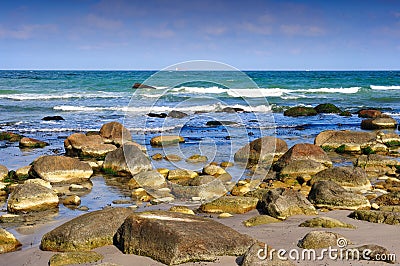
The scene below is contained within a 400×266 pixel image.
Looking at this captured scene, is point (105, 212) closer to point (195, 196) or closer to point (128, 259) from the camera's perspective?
point (128, 259)

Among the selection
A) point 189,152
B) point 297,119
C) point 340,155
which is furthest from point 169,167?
point 297,119

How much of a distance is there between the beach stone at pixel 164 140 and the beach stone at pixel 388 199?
30.6ft

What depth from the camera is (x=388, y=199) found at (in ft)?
32.2

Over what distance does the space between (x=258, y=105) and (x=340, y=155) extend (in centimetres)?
2087

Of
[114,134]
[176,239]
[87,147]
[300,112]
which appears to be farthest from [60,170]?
[300,112]

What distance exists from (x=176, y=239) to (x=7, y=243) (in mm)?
2666

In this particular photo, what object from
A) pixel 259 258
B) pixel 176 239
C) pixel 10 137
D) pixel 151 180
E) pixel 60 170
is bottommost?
pixel 10 137

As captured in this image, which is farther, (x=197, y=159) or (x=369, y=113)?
(x=369, y=113)

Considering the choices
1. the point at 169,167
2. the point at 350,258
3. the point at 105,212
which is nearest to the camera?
the point at 350,258

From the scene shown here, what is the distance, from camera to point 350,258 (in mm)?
6289

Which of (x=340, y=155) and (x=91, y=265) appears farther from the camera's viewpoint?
(x=340, y=155)

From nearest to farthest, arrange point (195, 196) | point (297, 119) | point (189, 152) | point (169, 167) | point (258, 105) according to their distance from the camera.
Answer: point (195, 196) → point (169, 167) → point (189, 152) → point (297, 119) → point (258, 105)

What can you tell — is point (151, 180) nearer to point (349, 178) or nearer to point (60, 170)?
point (60, 170)

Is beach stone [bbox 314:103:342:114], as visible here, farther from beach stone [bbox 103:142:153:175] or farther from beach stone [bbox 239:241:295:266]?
beach stone [bbox 239:241:295:266]
